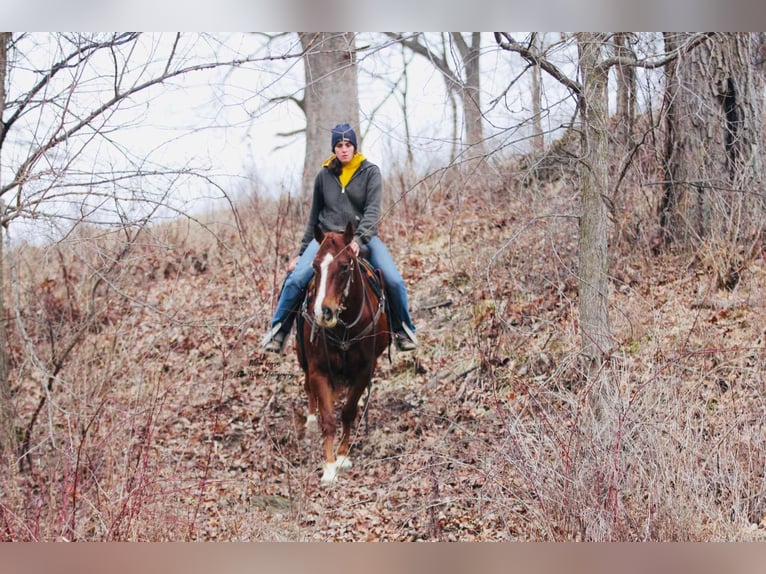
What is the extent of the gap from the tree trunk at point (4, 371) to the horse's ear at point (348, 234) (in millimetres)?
2441

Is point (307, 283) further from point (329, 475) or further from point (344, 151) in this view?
point (329, 475)

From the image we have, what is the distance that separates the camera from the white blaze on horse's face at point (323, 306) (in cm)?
503

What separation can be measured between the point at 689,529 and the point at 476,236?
9.45 ft

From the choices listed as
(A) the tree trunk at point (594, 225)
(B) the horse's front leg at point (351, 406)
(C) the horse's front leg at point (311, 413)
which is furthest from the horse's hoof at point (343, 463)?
(A) the tree trunk at point (594, 225)

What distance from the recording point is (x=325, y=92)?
21.7 feet

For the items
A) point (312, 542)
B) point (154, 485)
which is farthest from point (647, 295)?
point (154, 485)

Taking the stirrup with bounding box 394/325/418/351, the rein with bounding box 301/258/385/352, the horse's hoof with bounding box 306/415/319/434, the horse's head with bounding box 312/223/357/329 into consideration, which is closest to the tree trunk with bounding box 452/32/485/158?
the horse's head with bounding box 312/223/357/329

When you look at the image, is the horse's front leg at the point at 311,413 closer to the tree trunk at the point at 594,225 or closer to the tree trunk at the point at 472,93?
the tree trunk at the point at 594,225

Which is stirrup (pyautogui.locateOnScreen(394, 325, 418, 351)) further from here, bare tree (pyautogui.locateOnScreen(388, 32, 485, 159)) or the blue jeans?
bare tree (pyautogui.locateOnScreen(388, 32, 485, 159))

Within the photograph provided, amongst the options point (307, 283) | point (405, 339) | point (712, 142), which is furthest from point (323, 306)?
point (712, 142)

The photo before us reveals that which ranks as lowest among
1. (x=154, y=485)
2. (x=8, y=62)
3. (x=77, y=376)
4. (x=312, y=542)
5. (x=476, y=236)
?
(x=312, y=542)

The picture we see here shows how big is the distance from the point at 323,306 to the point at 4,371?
8.86 feet

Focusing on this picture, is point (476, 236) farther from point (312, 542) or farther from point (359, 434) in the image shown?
point (312, 542)

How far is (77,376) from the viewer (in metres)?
6.05
